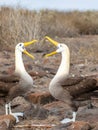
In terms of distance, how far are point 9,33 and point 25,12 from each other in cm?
105

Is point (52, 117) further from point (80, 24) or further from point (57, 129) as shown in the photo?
point (80, 24)

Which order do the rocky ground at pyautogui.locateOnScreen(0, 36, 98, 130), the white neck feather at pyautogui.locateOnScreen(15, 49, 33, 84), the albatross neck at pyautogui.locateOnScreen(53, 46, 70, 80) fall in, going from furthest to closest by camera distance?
the white neck feather at pyautogui.locateOnScreen(15, 49, 33, 84) → the albatross neck at pyautogui.locateOnScreen(53, 46, 70, 80) → the rocky ground at pyautogui.locateOnScreen(0, 36, 98, 130)

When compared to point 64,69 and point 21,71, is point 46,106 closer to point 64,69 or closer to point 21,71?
point 21,71

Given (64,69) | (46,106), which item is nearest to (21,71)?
(64,69)

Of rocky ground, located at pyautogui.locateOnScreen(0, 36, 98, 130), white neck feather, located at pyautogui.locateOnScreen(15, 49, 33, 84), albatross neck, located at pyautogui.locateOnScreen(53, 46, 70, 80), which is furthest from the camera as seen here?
white neck feather, located at pyautogui.locateOnScreen(15, 49, 33, 84)

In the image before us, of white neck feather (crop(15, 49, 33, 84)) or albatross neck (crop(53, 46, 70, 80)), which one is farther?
white neck feather (crop(15, 49, 33, 84))

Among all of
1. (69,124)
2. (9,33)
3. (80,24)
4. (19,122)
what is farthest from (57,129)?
(80,24)

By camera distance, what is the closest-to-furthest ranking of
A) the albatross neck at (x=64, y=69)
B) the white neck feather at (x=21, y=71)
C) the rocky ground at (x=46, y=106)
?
the rocky ground at (x=46, y=106) < the albatross neck at (x=64, y=69) < the white neck feather at (x=21, y=71)

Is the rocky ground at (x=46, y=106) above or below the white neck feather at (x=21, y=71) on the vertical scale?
below

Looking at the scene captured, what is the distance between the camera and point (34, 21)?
15875 millimetres

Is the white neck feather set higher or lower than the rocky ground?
higher

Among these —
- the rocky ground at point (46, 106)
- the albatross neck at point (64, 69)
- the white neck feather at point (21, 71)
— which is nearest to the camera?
the rocky ground at point (46, 106)

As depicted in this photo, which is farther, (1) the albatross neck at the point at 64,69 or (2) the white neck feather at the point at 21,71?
(2) the white neck feather at the point at 21,71

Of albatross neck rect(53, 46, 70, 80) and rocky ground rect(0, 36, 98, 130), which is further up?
albatross neck rect(53, 46, 70, 80)
